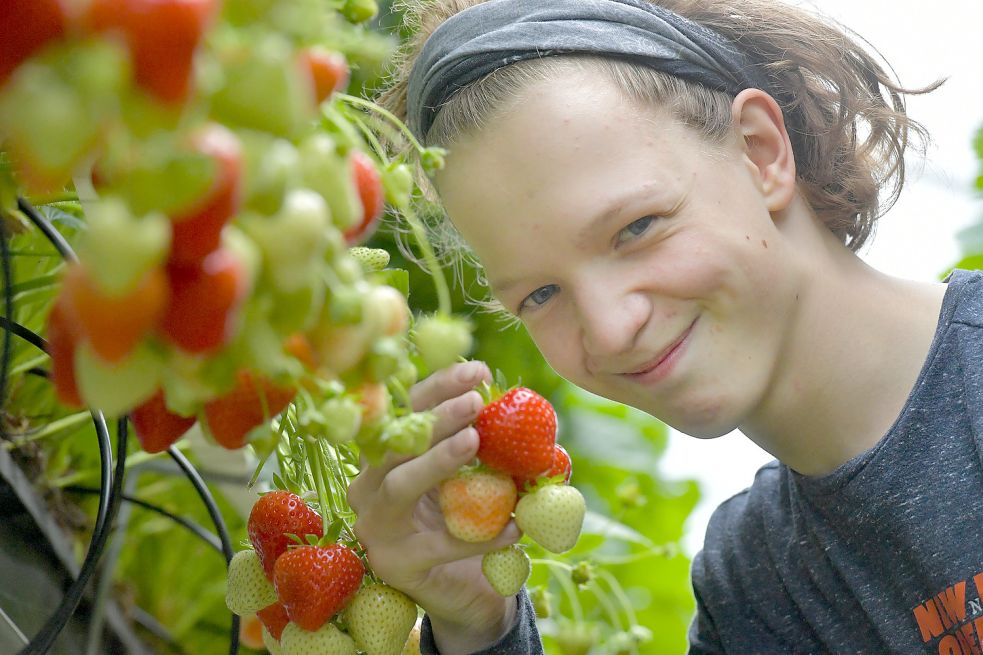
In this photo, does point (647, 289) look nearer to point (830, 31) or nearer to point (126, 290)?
point (830, 31)

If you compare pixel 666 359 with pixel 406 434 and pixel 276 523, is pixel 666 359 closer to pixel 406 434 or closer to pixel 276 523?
pixel 276 523

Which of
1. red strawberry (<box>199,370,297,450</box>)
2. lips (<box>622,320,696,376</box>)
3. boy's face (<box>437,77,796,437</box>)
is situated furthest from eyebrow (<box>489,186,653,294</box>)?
red strawberry (<box>199,370,297,450</box>)

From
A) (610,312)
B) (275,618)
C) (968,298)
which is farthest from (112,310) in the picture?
(968,298)

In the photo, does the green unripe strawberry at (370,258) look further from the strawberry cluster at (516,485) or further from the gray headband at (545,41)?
the gray headband at (545,41)

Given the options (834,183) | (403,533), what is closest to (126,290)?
(403,533)

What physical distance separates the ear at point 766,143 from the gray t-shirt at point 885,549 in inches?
8.7

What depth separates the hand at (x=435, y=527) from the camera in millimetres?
575

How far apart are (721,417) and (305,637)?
0.42 metres

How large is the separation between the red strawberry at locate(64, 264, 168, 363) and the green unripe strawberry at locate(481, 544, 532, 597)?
38cm

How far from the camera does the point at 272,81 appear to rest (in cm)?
24

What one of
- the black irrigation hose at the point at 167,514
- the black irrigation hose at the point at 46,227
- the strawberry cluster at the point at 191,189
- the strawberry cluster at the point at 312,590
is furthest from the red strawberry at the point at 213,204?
the black irrigation hose at the point at 167,514

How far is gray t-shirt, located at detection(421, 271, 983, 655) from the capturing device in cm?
88

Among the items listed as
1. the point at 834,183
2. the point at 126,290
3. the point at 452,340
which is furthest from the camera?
the point at 834,183

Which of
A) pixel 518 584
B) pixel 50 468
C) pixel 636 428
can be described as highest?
pixel 518 584
